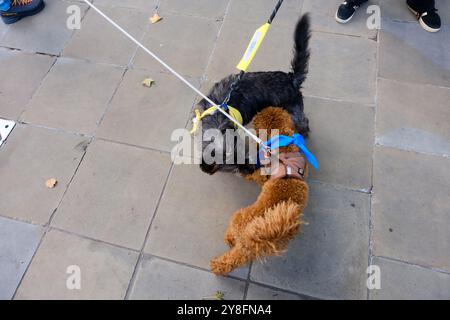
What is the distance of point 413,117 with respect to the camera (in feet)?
11.7

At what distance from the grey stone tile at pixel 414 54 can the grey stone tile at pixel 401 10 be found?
11 centimetres

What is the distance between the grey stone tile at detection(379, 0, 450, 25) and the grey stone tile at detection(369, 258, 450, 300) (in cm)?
312

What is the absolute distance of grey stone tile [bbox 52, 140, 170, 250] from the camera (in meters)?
3.11

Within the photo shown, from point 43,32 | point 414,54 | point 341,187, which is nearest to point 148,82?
point 43,32

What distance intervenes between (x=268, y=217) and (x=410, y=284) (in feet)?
5.35

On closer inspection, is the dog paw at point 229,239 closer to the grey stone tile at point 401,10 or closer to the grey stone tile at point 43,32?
the grey stone tile at point 43,32

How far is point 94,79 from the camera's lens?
157 inches

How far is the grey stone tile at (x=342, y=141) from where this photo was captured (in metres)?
3.28

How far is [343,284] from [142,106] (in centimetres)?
273

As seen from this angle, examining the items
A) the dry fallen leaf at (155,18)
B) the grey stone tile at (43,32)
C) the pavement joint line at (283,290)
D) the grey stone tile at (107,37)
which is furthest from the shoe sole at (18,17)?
the pavement joint line at (283,290)

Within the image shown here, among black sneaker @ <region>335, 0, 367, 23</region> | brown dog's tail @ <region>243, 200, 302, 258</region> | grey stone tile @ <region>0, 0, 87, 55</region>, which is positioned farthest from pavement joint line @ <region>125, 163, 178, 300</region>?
black sneaker @ <region>335, 0, 367, 23</region>

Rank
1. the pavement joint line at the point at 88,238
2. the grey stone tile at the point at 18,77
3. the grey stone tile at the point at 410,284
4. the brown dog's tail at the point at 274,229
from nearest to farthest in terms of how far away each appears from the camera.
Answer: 1. the brown dog's tail at the point at 274,229
2. the grey stone tile at the point at 410,284
3. the pavement joint line at the point at 88,238
4. the grey stone tile at the point at 18,77

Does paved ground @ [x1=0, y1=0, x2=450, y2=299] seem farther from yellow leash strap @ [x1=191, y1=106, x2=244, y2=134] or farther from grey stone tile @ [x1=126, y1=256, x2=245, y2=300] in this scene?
yellow leash strap @ [x1=191, y1=106, x2=244, y2=134]
